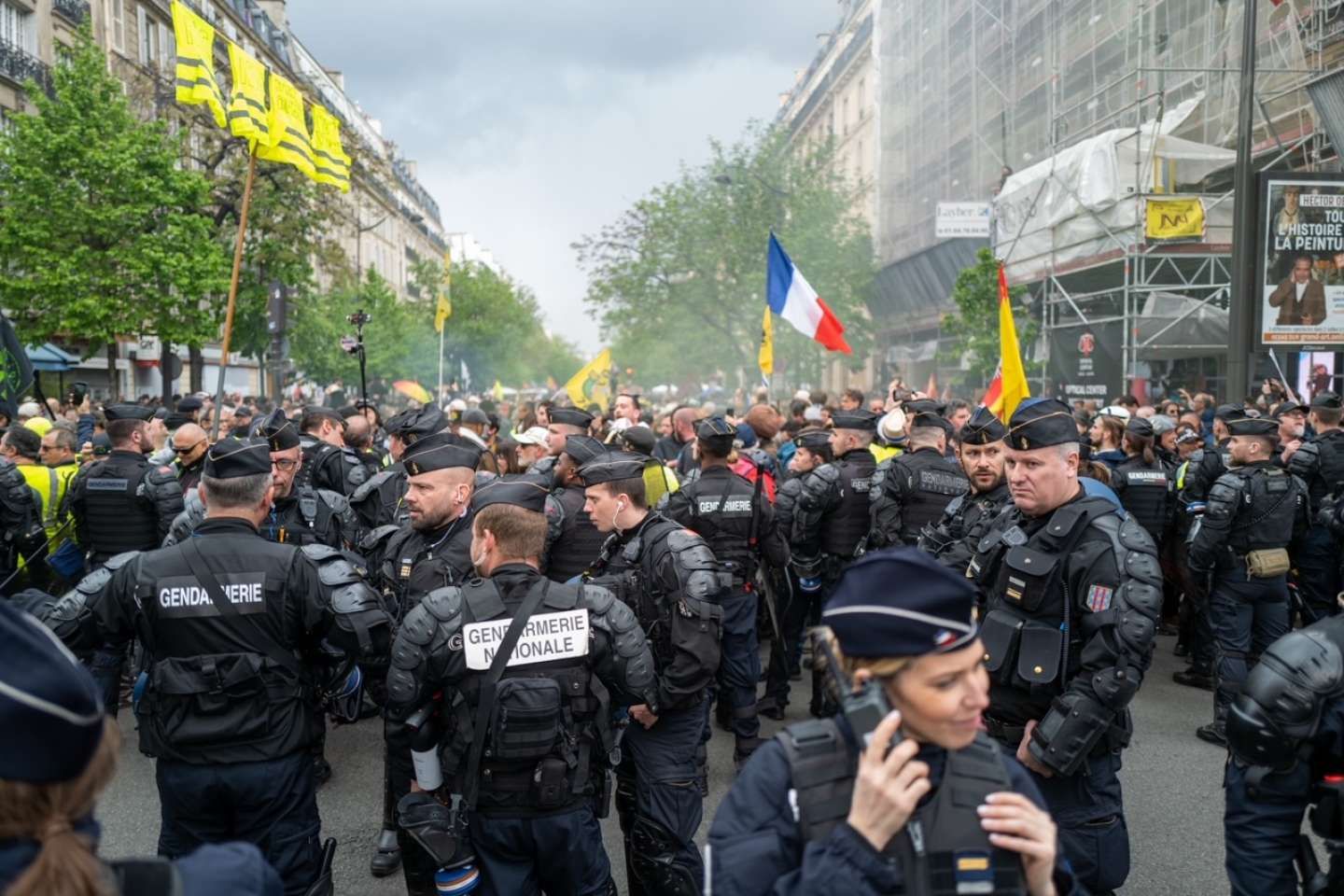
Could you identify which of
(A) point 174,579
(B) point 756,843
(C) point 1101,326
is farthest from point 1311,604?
→ (C) point 1101,326

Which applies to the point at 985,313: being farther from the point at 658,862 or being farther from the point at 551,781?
the point at 551,781

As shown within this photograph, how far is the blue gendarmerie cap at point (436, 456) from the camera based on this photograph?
4.83 metres

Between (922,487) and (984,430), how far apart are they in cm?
140

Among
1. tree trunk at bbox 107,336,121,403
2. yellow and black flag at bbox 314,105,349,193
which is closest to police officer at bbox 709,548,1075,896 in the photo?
yellow and black flag at bbox 314,105,349,193

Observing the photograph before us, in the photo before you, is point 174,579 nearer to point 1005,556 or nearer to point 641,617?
point 641,617

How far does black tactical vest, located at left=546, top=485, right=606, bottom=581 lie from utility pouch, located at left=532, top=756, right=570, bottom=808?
109 inches

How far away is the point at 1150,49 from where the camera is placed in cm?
1869

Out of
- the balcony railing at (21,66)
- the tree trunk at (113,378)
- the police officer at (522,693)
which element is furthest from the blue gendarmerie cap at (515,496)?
the balcony railing at (21,66)

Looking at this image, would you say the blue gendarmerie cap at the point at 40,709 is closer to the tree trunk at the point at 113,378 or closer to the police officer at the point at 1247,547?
the police officer at the point at 1247,547

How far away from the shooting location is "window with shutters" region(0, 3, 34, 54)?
87.9 feet

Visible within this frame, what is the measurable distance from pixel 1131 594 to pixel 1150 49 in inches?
724

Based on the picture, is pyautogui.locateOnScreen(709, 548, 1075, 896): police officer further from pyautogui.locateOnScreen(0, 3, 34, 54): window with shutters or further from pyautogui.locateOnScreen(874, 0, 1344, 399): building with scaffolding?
pyautogui.locateOnScreen(0, 3, 34, 54): window with shutters

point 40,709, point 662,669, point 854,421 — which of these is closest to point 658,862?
point 662,669

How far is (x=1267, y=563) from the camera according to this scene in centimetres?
654
